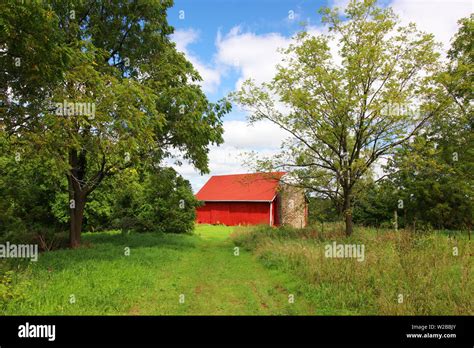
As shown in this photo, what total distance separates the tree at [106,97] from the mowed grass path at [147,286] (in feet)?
10.9

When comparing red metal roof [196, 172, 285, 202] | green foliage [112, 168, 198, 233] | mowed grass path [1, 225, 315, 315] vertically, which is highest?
red metal roof [196, 172, 285, 202]

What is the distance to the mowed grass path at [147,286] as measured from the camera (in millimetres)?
7020

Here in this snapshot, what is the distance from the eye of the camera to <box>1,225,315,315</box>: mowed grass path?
702 cm

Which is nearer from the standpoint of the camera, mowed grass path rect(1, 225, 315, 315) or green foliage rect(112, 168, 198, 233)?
mowed grass path rect(1, 225, 315, 315)

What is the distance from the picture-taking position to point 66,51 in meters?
8.52

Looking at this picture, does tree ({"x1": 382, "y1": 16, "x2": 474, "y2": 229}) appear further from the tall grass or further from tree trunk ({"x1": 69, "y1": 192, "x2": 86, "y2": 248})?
tree trunk ({"x1": 69, "y1": 192, "x2": 86, "y2": 248})

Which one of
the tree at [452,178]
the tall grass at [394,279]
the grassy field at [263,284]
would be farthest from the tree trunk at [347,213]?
the tree at [452,178]

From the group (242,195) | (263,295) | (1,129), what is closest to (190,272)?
(263,295)

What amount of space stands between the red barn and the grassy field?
20855 millimetres

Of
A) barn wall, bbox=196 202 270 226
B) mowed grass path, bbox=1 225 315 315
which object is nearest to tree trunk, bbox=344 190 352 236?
mowed grass path, bbox=1 225 315 315

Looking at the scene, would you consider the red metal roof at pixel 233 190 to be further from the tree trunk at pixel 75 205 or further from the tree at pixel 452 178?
the tree trunk at pixel 75 205

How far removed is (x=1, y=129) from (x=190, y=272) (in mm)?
7238
